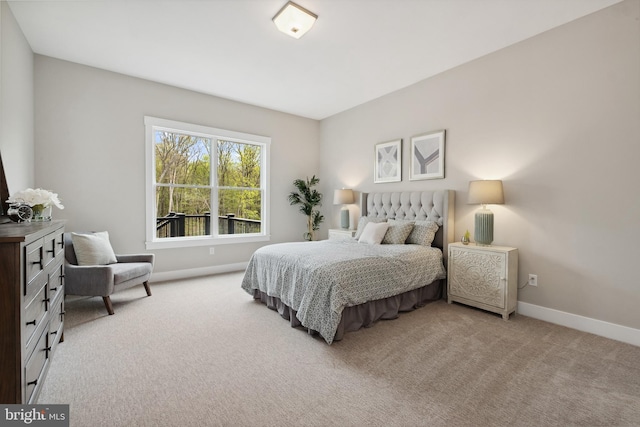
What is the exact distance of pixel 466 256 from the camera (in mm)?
3207

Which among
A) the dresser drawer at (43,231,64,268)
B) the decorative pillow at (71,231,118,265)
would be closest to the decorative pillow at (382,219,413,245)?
the dresser drawer at (43,231,64,268)

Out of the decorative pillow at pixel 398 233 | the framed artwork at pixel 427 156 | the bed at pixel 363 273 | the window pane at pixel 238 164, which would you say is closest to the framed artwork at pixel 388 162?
the framed artwork at pixel 427 156

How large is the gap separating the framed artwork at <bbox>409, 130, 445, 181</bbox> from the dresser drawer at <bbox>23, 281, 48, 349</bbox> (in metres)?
4.05

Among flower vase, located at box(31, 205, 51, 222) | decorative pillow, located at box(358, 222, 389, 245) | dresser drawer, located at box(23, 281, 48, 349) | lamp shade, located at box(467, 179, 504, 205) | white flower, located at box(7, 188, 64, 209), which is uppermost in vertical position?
lamp shade, located at box(467, 179, 504, 205)

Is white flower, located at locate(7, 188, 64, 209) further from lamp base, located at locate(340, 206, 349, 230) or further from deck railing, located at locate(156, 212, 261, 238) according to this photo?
lamp base, located at locate(340, 206, 349, 230)

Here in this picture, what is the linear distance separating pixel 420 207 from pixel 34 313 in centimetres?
389

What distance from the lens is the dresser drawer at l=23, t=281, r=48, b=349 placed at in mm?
1374

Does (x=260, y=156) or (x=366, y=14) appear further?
(x=260, y=156)

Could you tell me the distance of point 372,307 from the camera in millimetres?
2754

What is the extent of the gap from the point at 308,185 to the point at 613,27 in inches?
175

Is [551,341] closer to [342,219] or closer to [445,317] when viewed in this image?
[445,317]

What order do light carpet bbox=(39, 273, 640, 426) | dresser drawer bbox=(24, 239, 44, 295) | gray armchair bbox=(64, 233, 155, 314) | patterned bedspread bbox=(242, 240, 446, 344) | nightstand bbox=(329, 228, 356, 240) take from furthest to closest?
nightstand bbox=(329, 228, 356, 240), gray armchair bbox=(64, 233, 155, 314), patterned bedspread bbox=(242, 240, 446, 344), light carpet bbox=(39, 273, 640, 426), dresser drawer bbox=(24, 239, 44, 295)

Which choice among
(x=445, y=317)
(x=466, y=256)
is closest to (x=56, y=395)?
(x=445, y=317)

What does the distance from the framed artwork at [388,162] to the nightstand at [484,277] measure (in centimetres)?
155
